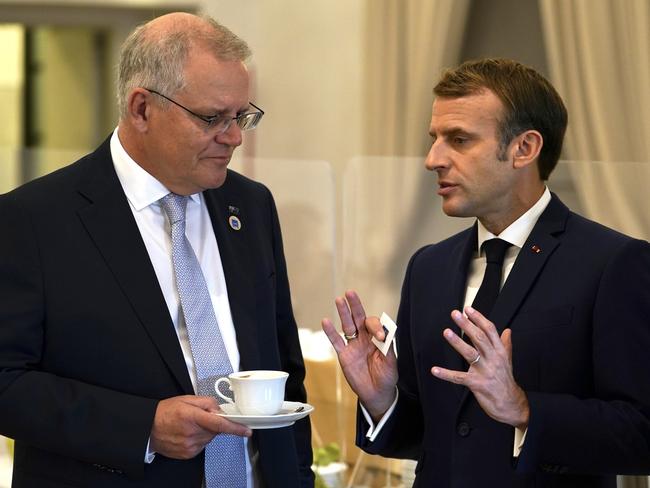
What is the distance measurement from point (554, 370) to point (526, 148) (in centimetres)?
50

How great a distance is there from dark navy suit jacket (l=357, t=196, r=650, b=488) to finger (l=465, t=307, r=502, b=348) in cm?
17

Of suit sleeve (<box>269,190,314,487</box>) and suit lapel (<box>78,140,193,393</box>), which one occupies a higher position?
suit lapel (<box>78,140,193,393</box>)

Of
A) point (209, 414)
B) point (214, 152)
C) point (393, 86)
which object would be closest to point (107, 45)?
point (393, 86)

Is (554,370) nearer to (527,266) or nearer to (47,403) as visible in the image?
(527,266)

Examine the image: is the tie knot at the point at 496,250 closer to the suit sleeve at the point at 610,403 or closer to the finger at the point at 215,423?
the suit sleeve at the point at 610,403

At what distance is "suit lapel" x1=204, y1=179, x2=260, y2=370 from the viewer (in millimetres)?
2238

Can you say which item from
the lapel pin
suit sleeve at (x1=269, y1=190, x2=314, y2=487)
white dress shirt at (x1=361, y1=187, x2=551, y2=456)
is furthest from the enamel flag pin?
white dress shirt at (x1=361, y1=187, x2=551, y2=456)

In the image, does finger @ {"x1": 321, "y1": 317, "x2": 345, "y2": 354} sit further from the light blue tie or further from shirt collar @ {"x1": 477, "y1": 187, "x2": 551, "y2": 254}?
shirt collar @ {"x1": 477, "y1": 187, "x2": 551, "y2": 254}

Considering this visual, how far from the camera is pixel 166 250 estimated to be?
2225mm

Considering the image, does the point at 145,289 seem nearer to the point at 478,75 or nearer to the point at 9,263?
the point at 9,263

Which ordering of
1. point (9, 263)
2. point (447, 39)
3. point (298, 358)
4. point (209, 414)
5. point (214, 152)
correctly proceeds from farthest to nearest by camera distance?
1. point (447, 39)
2. point (298, 358)
3. point (214, 152)
4. point (9, 263)
5. point (209, 414)

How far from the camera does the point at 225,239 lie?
2.33 m

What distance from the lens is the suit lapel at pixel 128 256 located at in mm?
2109

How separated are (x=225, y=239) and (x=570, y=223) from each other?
0.75 meters
